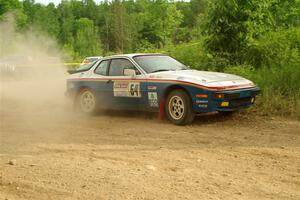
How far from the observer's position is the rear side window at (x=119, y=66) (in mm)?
10455

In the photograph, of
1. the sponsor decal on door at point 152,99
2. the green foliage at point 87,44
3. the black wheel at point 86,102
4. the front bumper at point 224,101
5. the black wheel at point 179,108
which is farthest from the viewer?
the green foliage at point 87,44

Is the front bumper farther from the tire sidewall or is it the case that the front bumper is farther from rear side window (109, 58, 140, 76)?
the tire sidewall

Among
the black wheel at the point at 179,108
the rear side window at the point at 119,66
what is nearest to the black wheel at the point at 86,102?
the rear side window at the point at 119,66

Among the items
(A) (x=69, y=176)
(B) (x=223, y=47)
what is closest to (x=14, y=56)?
(B) (x=223, y=47)

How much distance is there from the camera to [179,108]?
30.6 ft

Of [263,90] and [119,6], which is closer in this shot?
[263,90]

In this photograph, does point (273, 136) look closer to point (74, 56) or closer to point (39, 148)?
point (39, 148)

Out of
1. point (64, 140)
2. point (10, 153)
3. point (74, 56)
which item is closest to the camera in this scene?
point (10, 153)

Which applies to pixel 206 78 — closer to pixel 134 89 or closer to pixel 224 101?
pixel 224 101

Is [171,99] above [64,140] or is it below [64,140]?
above

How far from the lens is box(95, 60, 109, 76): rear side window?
10945 millimetres

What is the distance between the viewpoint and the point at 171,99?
31.0ft

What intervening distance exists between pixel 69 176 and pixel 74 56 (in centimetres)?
5054

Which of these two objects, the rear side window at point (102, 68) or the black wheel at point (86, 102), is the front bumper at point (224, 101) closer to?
the rear side window at point (102, 68)
